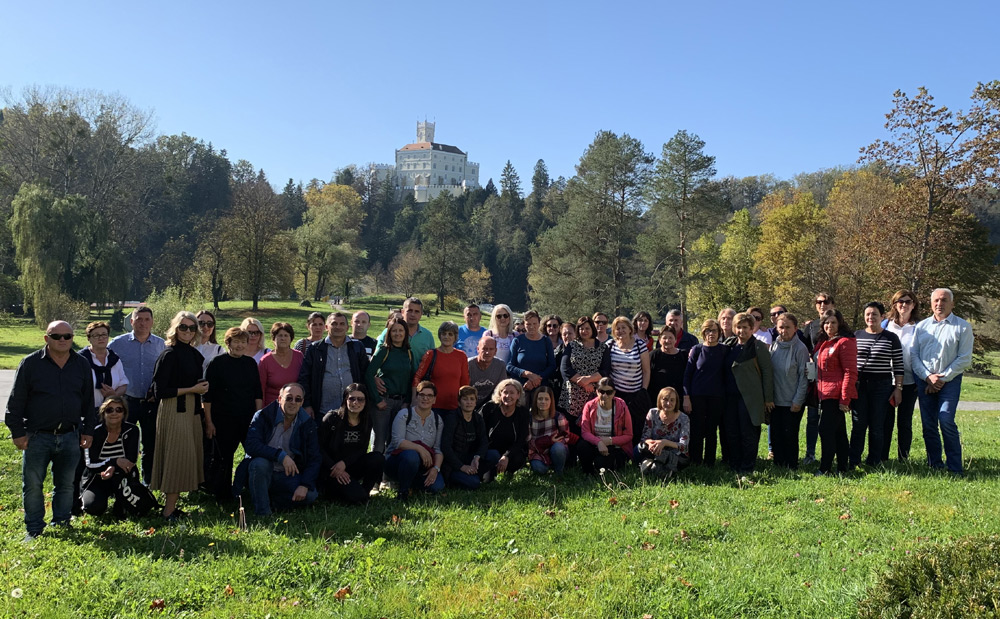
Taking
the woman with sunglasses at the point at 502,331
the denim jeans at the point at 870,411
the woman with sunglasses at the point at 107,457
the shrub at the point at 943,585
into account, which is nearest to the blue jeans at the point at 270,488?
the woman with sunglasses at the point at 107,457

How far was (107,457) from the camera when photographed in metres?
5.72

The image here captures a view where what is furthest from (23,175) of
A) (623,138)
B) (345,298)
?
(623,138)

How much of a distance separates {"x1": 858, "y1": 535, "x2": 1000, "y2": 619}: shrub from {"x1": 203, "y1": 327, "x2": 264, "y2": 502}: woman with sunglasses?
521 cm

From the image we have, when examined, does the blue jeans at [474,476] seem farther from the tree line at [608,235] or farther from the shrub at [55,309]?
the shrub at [55,309]

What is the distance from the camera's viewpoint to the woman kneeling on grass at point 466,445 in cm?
654

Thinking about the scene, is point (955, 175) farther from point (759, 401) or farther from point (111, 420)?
point (111, 420)

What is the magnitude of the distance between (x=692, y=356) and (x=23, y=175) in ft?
175

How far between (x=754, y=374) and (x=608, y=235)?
3303 cm

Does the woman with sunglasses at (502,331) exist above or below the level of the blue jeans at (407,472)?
above

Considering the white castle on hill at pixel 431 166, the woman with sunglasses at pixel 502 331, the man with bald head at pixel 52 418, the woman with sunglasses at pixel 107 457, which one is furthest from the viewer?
the white castle on hill at pixel 431 166

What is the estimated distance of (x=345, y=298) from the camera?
194 feet

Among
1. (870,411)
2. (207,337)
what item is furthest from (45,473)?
(870,411)

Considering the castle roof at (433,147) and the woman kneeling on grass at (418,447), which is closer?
the woman kneeling on grass at (418,447)

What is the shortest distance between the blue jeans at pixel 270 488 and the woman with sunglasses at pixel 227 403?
50cm
